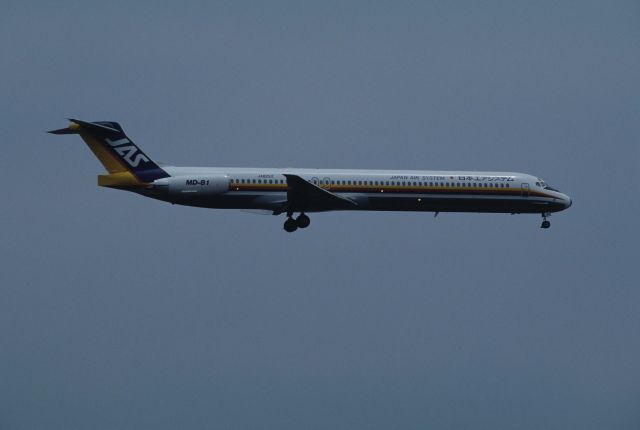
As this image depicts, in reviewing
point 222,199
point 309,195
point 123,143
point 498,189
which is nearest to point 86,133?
point 123,143

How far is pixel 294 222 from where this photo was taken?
217 feet

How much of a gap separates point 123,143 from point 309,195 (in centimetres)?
1019

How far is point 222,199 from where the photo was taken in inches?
2537

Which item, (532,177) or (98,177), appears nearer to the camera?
(98,177)

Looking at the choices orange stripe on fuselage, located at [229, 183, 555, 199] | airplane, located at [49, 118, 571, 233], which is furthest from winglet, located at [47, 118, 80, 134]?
orange stripe on fuselage, located at [229, 183, 555, 199]

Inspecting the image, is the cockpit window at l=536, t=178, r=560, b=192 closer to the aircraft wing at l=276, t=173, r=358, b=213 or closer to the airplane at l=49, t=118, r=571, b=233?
the airplane at l=49, t=118, r=571, b=233

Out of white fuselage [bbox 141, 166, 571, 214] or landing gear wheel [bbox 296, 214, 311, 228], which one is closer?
white fuselage [bbox 141, 166, 571, 214]

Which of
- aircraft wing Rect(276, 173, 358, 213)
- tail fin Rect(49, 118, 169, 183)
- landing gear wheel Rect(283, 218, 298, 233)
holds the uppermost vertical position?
tail fin Rect(49, 118, 169, 183)

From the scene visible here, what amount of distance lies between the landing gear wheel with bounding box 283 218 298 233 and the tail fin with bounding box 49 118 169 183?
22.6 ft

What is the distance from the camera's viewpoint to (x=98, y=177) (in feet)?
210

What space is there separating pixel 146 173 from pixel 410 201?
1424 cm

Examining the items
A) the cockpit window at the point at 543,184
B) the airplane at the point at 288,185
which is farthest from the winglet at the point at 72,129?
the cockpit window at the point at 543,184

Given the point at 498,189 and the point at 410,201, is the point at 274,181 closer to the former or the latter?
the point at 410,201

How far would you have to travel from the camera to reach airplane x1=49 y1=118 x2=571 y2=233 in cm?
6400
